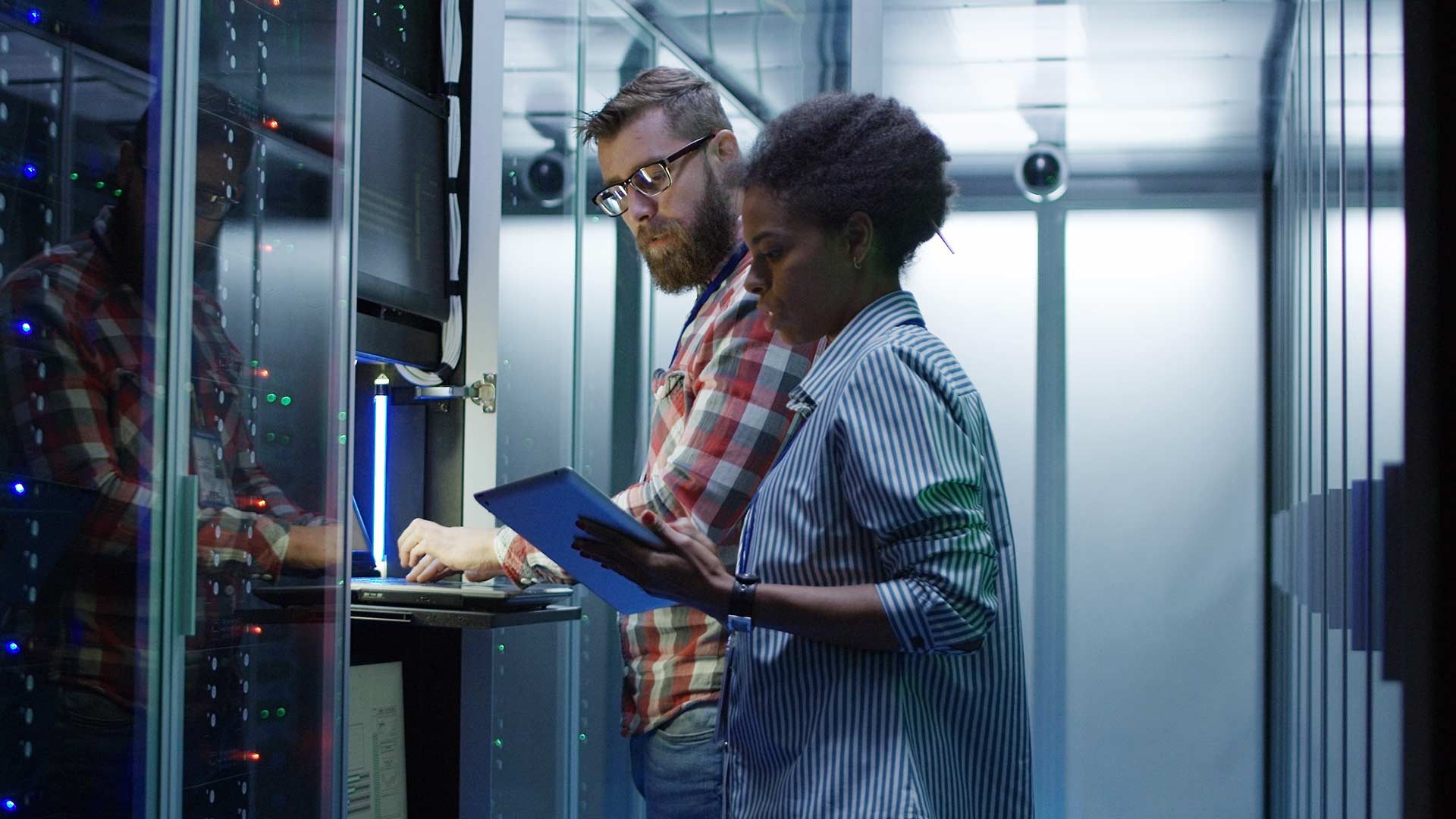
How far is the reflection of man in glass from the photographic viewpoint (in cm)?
120

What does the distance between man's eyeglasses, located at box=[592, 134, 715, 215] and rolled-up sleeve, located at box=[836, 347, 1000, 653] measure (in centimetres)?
79

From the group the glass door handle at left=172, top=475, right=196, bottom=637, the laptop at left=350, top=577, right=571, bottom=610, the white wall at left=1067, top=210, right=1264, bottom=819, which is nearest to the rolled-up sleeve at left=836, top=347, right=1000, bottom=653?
the glass door handle at left=172, top=475, right=196, bottom=637

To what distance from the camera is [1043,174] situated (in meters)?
5.40

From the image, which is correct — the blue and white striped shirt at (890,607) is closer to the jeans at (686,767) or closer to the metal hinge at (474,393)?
the jeans at (686,767)

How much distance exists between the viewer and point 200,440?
56.4 inches

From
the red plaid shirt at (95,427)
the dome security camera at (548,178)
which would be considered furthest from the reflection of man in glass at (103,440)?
the dome security camera at (548,178)

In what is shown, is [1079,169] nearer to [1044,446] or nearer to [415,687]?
[1044,446]

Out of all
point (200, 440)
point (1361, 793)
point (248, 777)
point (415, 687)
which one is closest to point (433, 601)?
point (415, 687)

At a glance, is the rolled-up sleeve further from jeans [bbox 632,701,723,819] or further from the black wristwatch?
jeans [bbox 632,701,723,819]

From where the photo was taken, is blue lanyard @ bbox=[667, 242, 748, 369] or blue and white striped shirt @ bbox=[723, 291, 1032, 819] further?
blue lanyard @ bbox=[667, 242, 748, 369]

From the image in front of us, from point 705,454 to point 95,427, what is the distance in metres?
0.65

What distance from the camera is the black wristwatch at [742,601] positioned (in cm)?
117

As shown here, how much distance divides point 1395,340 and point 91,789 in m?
1.27

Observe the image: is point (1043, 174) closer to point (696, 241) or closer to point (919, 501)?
point (696, 241)
